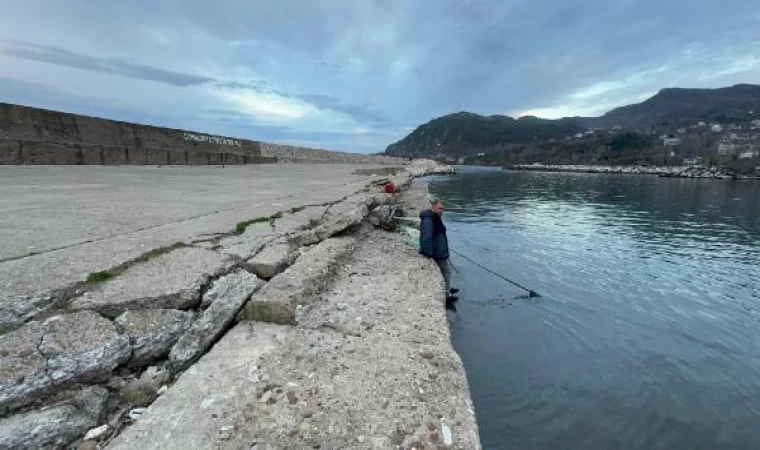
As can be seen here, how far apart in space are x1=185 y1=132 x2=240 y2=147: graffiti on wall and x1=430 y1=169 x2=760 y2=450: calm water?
553 inches

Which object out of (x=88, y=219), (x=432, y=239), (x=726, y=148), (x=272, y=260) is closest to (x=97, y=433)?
(x=272, y=260)

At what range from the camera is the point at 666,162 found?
4365 inches

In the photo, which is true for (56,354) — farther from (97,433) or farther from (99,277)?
(99,277)

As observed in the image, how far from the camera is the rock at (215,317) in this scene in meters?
3.52

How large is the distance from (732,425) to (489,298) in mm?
4764

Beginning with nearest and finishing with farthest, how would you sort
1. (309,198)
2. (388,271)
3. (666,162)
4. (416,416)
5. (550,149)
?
(416,416)
(388,271)
(309,198)
(666,162)
(550,149)

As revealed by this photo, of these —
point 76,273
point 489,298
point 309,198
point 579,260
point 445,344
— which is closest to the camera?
point 76,273

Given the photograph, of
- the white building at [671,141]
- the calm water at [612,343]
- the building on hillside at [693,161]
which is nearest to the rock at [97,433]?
the calm water at [612,343]

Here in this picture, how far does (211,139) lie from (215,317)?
2082cm

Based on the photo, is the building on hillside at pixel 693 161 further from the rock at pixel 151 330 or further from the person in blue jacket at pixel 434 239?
the rock at pixel 151 330

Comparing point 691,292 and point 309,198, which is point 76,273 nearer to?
point 309,198

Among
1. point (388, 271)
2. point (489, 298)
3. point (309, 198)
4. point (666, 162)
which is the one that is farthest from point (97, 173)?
point (666, 162)

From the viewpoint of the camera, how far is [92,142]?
14.0 meters

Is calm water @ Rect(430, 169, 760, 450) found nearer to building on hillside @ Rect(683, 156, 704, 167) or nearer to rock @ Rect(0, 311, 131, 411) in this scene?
rock @ Rect(0, 311, 131, 411)
